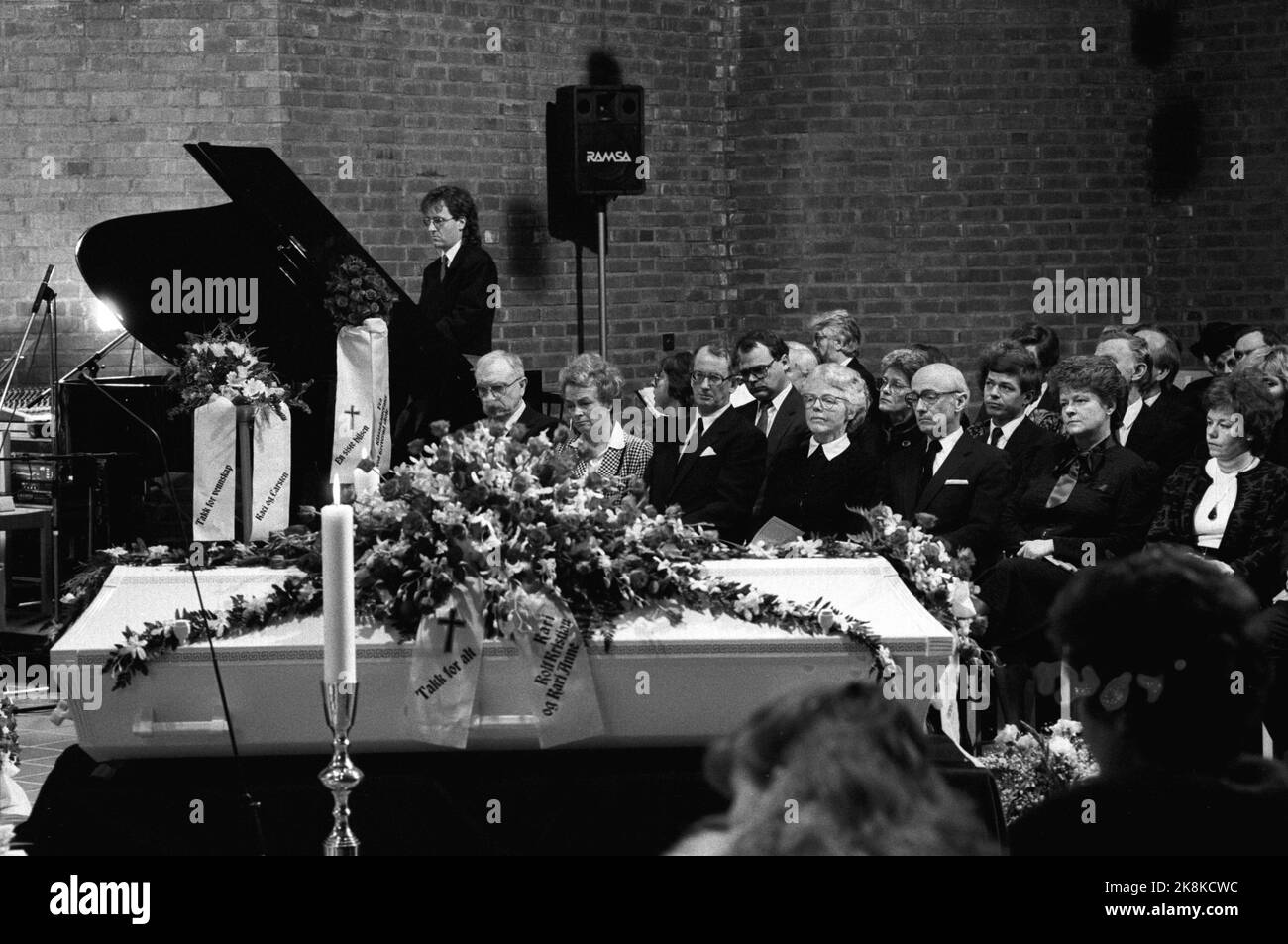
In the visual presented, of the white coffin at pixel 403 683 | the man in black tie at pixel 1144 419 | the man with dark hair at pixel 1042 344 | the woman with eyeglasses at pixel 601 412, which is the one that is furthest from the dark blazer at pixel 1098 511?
the white coffin at pixel 403 683

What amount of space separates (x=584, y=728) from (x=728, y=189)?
317 inches

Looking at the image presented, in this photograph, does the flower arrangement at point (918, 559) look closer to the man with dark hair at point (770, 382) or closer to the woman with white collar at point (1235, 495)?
the woman with white collar at point (1235, 495)

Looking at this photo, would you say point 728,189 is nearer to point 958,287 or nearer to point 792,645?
point 958,287

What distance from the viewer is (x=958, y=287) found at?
1040cm

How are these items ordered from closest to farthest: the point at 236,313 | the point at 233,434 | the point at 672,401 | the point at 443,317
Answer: the point at 233,434 < the point at 236,313 < the point at 443,317 < the point at 672,401

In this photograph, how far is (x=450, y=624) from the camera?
2.91 metres

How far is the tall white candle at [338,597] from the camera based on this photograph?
2.21m

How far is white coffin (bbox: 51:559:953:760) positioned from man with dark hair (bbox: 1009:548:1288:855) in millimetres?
1089

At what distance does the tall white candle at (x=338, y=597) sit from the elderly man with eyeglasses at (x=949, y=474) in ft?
12.4

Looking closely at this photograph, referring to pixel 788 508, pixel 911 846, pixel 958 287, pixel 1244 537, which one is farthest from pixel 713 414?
pixel 911 846

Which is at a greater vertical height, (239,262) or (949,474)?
(239,262)

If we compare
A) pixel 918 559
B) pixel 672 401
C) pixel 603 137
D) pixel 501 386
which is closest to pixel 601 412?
pixel 501 386

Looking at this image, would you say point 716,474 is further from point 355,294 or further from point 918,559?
point 918,559

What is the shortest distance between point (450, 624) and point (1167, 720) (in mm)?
1375
